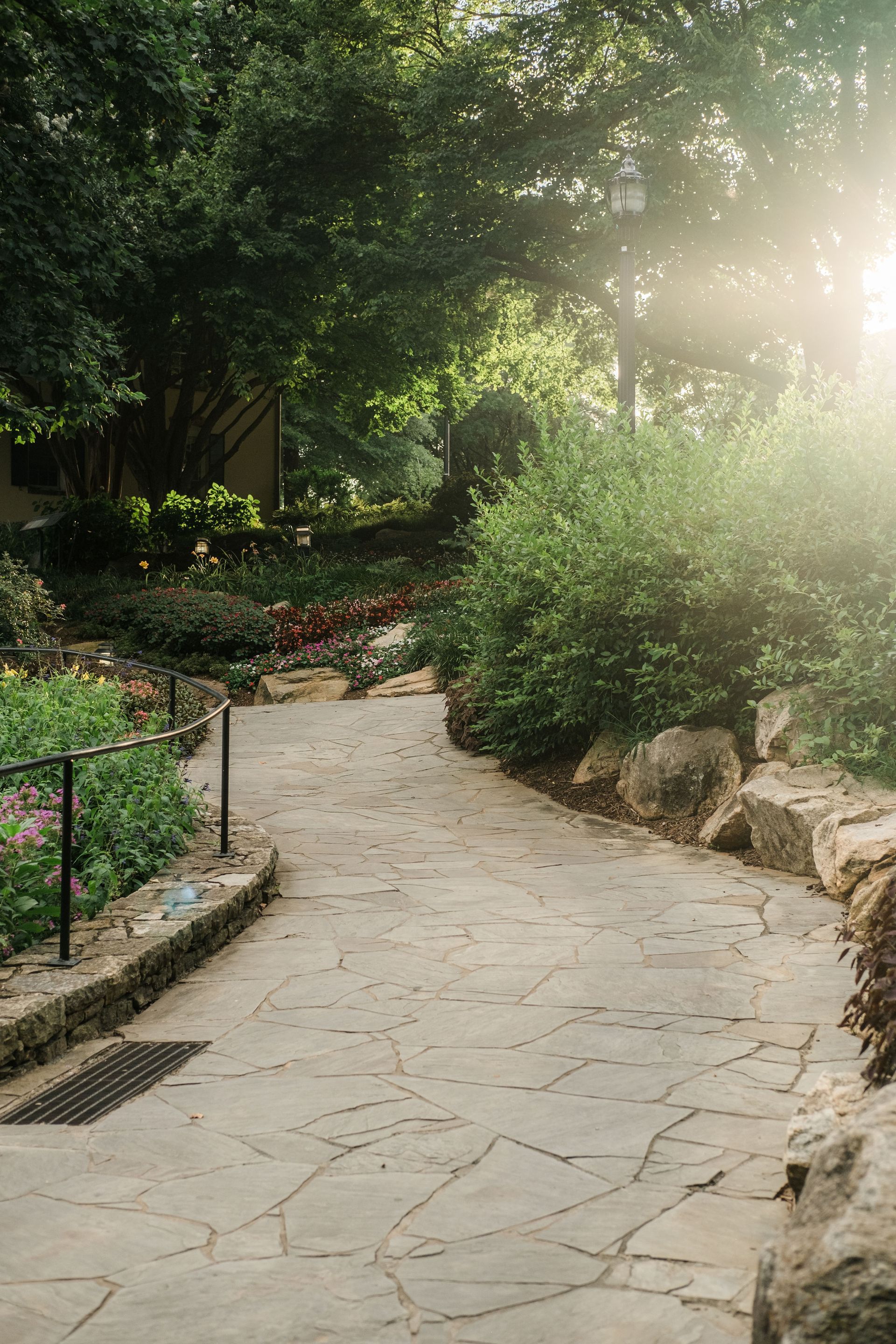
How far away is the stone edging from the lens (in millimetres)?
4254

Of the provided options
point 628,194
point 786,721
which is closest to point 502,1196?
point 786,721

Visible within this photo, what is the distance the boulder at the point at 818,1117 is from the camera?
A: 276cm

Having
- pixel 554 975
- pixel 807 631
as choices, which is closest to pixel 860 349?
pixel 807 631

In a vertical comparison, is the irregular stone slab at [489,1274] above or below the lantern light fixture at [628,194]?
below

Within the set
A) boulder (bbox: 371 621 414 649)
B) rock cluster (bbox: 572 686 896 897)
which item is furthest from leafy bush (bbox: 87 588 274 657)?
rock cluster (bbox: 572 686 896 897)

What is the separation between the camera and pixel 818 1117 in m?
2.84

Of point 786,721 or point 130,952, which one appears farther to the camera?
point 786,721

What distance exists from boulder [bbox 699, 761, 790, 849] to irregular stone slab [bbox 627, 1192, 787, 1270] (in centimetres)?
425

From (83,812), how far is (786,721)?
14.0ft

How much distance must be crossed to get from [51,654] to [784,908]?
37.1ft

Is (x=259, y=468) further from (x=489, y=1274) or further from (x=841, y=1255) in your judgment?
(x=841, y=1255)

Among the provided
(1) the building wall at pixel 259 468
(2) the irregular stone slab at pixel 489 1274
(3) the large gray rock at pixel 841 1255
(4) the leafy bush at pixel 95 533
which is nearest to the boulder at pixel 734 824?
(2) the irregular stone slab at pixel 489 1274

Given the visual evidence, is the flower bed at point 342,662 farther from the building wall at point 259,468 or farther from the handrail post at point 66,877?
the building wall at point 259,468

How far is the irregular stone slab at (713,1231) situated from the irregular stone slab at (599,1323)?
208mm
